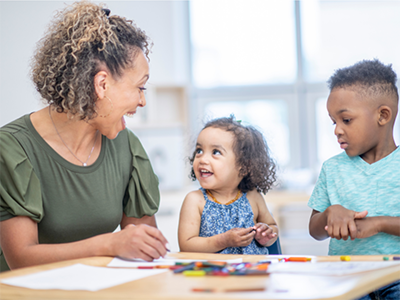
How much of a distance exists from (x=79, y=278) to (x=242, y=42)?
3.47 m

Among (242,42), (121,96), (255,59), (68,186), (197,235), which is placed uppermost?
(242,42)

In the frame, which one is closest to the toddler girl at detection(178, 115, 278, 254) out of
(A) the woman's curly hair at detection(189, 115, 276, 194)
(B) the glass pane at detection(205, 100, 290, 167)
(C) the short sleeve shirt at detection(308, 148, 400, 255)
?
(A) the woman's curly hair at detection(189, 115, 276, 194)

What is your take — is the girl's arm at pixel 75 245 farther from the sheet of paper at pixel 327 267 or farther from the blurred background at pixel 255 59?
the blurred background at pixel 255 59

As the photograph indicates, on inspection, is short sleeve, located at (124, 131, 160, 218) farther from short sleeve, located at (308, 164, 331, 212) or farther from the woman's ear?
short sleeve, located at (308, 164, 331, 212)

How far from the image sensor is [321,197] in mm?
1327

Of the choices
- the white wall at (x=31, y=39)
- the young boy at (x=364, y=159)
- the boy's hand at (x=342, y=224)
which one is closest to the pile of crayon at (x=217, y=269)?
the boy's hand at (x=342, y=224)

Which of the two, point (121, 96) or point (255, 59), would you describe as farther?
point (255, 59)

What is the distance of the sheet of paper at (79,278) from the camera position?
0.71 meters

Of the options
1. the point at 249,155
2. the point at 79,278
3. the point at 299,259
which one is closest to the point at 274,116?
the point at 249,155

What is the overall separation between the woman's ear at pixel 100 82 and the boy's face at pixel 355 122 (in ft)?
2.22

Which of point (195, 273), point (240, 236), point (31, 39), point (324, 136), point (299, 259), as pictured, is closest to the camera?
point (195, 273)

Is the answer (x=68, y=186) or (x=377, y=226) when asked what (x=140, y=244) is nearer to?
(x=68, y=186)

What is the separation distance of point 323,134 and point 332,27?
0.96 m

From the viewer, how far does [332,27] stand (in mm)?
3838
